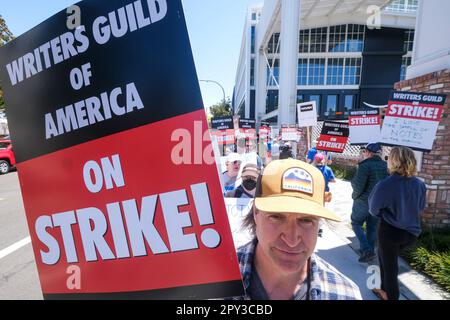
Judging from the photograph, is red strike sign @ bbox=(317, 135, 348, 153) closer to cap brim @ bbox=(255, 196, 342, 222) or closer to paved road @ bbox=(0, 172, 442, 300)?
paved road @ bbox=(0, 172, 442, 300)

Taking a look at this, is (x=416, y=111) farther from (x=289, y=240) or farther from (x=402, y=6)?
(x=402, y=6)

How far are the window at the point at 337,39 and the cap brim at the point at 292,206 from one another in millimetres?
33675

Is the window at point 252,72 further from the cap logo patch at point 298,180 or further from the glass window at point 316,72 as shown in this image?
the cap logo patch at point 298,180

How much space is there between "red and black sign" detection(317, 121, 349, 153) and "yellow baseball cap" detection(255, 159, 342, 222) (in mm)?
4579

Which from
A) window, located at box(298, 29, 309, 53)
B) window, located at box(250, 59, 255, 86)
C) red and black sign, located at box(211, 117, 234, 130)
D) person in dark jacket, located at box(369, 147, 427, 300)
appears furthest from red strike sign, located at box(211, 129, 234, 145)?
window, located at box(250, 59, 255, 86)

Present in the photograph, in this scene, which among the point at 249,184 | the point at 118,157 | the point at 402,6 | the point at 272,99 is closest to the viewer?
the point at 118,157

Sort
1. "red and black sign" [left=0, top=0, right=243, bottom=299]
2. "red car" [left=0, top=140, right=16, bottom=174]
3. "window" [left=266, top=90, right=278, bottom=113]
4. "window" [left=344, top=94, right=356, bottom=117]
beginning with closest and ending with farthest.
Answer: "red and black sign" [left=0, top=0, right=243, bottom=299], "red car" [left=0, top=140, right=16, bottom=174], "window" [left=344, top=94, right=356, bottom=117], "window" [left=266, top=90, right=278, bottom=113]

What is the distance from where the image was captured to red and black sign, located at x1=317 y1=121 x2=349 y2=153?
18.1 ft

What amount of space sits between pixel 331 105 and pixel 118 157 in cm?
3382

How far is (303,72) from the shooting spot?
3125 cm

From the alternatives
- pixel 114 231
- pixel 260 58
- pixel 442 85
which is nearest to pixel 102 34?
pixel 114 231

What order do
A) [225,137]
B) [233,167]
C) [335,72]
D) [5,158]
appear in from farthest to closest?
[335,72], [5,158], [225,137], [233,167]

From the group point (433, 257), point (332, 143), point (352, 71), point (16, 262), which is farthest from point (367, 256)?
point (352, 71)

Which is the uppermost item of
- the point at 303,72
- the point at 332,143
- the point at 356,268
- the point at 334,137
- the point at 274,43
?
the point at 274,43
